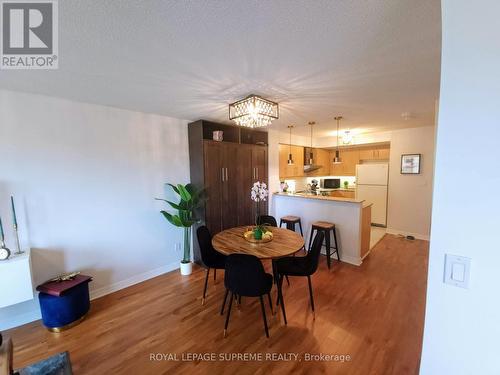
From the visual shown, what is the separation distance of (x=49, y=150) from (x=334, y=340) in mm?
3619

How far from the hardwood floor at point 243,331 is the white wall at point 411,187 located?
2222mm

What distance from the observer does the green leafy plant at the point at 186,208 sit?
3102 millimetres

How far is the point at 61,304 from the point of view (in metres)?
2.13

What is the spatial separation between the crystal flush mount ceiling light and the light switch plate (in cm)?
204

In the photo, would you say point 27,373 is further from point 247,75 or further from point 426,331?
point 247,75

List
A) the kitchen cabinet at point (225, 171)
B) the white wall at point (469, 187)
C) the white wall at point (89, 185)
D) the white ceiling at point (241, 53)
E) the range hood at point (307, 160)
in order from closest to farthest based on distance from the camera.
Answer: the white wall at point (469, 187)
the white ceiling at point (241, 53)
the white wall at point (89, 185)
the kitchen cabinet at point (225, 171)
the range hood at point (307, 160)

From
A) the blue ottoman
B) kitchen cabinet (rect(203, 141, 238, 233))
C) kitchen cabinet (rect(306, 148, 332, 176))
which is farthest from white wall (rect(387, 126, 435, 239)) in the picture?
the blue ottoman

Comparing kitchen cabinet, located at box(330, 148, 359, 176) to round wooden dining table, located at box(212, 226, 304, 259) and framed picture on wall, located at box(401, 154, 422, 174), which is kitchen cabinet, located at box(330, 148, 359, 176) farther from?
round wooden dining table, located at box(212, 226, 304, 259)

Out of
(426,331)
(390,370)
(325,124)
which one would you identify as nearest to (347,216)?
(325,124)

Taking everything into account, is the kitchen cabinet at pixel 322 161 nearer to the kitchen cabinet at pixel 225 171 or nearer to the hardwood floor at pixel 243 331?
the kitchen cabinet at pixel 225 171

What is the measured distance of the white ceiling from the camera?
113 centimetres

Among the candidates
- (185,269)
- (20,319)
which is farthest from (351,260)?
(20,319)

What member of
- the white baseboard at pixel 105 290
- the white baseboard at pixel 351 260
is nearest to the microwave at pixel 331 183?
the white baseboard at pixel 351 260

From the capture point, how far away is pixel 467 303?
808 mm
